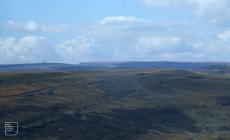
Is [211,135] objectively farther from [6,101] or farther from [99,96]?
[6,101]

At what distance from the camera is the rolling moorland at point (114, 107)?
4417 inches

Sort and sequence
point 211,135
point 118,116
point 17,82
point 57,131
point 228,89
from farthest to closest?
point 228,89, point 17,82, point 118,116, point 211,135, point 57,131

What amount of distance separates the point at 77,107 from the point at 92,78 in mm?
59440

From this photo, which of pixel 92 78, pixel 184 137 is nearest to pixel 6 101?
pixel 184 137

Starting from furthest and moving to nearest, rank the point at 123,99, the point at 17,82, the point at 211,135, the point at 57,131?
1. the point at 17,82
2. the point at 123,99
3. the point at 211,135
4. the point at 57,131

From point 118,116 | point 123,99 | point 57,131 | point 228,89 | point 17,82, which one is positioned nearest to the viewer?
point 57,131

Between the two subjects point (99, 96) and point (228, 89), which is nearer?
point (99, 96)

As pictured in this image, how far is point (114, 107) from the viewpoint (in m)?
138

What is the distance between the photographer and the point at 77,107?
436 feet

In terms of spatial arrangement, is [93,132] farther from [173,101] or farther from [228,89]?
[228,89]

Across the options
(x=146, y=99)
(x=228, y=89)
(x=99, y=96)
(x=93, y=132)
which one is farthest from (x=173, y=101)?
(x=93, y=132)

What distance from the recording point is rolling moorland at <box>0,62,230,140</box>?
112 meters

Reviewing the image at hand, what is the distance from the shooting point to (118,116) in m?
129

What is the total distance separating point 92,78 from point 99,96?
40286 millimetres
